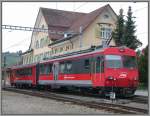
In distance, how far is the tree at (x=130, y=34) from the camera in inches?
1577

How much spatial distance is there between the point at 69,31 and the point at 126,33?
46.6ft

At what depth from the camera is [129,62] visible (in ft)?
75.4

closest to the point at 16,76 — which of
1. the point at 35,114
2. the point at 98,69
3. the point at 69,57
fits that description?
the point at 69,57

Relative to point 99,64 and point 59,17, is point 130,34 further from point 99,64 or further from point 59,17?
point 59,17

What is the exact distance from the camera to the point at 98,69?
22.3 meters

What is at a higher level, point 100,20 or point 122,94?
point 100,20

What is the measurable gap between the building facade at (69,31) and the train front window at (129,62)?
18791 millimetres

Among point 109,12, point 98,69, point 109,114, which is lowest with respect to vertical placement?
point 109,114

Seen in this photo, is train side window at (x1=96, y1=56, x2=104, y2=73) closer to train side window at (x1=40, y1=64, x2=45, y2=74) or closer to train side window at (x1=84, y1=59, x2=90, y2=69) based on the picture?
train side window at (x1=84, y1=59, x2=90, y2=69)

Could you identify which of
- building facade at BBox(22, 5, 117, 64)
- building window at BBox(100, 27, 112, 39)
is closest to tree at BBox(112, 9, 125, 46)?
building facade at BBox(22, 5, 117, 64)

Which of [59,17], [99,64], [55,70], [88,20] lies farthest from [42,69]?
[59,17]

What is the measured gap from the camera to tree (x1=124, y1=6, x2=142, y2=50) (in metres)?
40.1

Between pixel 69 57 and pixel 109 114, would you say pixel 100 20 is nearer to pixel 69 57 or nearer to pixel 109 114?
pixel 69 57

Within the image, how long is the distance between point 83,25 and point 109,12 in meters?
3.88
